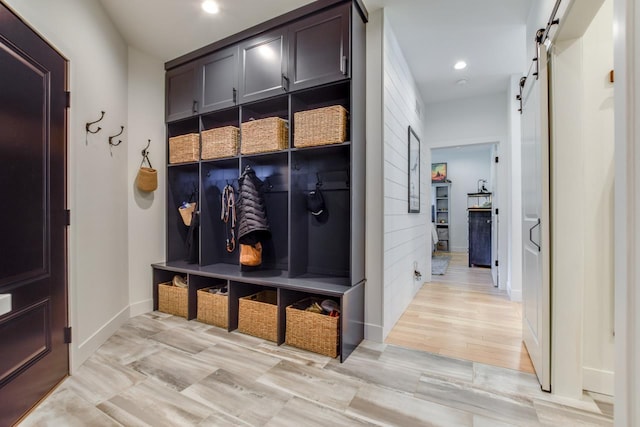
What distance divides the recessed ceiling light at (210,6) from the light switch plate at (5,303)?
242cm

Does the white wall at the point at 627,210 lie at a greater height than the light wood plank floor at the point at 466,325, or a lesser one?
greater

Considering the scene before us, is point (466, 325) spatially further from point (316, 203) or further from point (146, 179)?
point (146, 179)

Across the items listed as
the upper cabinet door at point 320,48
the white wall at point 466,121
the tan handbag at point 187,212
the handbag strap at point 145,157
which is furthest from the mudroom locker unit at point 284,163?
the white wall at point 466,121

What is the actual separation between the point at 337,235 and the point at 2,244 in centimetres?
218

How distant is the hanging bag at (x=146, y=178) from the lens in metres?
2.97

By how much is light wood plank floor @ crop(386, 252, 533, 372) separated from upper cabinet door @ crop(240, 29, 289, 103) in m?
2.46

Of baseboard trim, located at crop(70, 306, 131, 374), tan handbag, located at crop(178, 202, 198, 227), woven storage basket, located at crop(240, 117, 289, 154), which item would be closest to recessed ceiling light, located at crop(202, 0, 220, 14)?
woven storage basket, located at crop(240, 117, 289, 154)

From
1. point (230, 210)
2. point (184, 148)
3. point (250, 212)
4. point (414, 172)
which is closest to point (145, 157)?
point (184, 148)

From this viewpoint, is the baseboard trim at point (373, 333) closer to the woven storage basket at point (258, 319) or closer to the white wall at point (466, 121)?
the woven storage basket at point (258, 319)

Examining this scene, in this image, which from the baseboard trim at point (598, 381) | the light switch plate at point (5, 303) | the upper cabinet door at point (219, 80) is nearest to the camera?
the light switch plate at point (5, 303)

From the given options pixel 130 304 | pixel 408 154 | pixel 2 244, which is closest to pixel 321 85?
pixel 408 154

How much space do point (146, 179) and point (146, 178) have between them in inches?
0.4

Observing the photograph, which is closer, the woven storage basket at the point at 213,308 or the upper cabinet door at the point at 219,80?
the woven storage basket at the point at 213,308

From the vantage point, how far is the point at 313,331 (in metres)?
2.25
